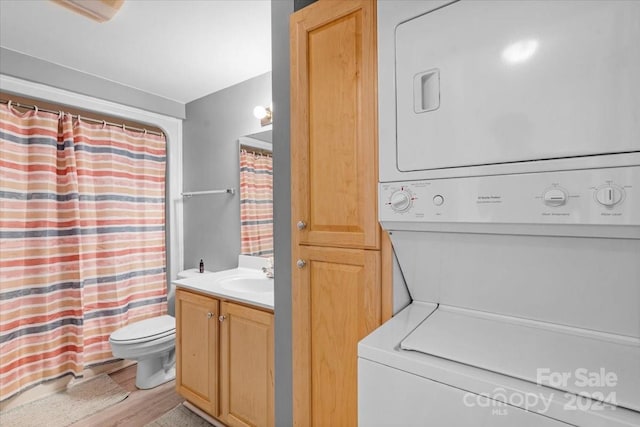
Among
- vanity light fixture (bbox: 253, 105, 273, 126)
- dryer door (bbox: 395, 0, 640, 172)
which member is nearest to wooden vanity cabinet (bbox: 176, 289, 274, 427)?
dryer door (bbox: 395, 0, 640, 172)

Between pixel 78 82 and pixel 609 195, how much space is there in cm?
325

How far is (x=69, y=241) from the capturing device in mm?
2447

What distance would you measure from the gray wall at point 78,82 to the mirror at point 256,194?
0.98m

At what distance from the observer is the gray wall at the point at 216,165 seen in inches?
104

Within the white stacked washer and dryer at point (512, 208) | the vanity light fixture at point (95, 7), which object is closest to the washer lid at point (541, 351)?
the white stacked washer and dryer at point (512, 208)

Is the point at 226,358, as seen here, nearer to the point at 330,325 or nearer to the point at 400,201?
the point at 330,325

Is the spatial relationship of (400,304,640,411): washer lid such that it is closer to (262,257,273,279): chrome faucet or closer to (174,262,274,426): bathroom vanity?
(174,262,274,426): bathroom vanity

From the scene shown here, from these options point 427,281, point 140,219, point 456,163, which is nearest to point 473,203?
point 456,163

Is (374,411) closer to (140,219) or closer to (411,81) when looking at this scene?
(411,81)

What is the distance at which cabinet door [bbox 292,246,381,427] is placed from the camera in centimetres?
112

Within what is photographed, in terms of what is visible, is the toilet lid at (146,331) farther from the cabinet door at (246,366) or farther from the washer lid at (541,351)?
the washer lid at (541,351)

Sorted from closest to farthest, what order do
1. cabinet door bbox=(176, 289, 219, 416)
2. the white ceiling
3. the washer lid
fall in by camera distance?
1. the washer lid
2. the white ceiling
3. cabinet door bbox=(176, 289, 219, 416)

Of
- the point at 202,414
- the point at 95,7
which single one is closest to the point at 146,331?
the point at 202,414

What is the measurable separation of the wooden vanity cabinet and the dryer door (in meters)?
1.21
